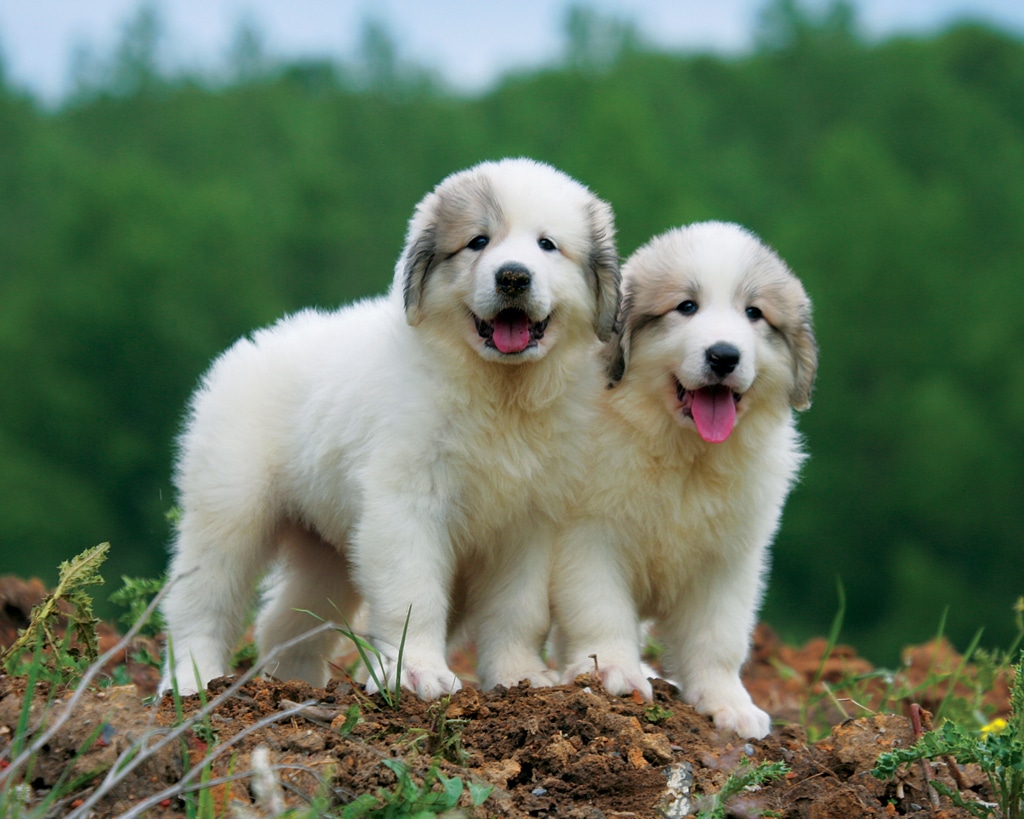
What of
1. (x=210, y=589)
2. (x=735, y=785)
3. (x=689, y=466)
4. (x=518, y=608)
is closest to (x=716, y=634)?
(x=689, y=466)

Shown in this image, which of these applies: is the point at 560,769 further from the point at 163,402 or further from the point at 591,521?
the point at 163,402

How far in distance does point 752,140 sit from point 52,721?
147ft

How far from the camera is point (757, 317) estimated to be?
525 centimetres

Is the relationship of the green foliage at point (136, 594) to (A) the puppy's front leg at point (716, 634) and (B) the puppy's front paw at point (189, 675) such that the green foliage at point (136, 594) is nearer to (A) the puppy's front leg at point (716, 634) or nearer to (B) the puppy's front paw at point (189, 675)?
(B) the puppy's front paw at point (189, 675)

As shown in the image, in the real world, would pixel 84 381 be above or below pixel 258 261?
below

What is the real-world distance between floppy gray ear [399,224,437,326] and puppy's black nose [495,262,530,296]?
40 cm

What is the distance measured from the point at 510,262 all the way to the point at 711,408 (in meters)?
1.00

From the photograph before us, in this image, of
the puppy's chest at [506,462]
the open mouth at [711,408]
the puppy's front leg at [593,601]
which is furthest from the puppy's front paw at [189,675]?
the open mouth at [711,408]

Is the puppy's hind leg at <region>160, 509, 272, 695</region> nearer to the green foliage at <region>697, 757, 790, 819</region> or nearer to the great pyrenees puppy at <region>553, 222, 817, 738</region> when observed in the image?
the great pyrenees puppy at <region>553, 222, 817, 738</region>

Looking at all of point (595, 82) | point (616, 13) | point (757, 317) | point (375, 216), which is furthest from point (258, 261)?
point (757, 317)

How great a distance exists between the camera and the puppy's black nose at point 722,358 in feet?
16.2

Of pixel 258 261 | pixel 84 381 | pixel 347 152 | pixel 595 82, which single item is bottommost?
pixel 84 381

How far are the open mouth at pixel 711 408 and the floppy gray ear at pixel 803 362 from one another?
30 centimetres

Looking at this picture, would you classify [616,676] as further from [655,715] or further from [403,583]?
[403,583]
